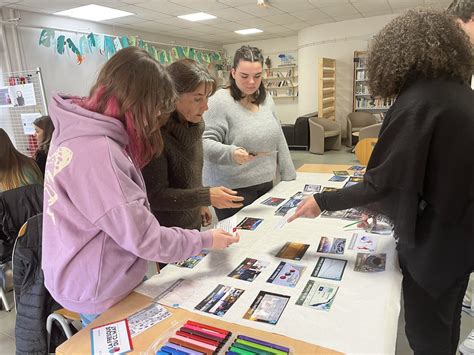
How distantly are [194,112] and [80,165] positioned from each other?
0.68 metres

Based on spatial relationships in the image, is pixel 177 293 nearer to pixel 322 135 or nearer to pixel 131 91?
pixel 131 91

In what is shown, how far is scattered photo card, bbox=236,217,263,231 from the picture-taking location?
1460 millimetres

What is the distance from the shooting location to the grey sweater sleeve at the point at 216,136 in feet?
5.55

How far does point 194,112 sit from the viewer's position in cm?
140

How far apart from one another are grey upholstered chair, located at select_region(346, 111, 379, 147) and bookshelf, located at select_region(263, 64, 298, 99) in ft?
7.51

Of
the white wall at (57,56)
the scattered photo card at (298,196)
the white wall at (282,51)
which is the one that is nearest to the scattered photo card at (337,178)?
the scattered photo card at (298,196)

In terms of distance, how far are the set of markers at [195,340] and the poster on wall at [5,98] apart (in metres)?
4.30

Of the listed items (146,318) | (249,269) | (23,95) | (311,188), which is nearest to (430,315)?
(249,269)

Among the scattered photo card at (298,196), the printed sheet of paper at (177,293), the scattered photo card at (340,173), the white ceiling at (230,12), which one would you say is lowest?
the printed sheet of paper at (177,293)

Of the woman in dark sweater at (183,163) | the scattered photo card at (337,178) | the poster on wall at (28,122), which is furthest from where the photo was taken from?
the poster on wall at (28,122)

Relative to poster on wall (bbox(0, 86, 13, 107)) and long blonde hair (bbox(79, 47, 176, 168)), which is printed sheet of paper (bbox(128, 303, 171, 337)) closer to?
long blonde hair (bbox(79, 47, 176, 168))

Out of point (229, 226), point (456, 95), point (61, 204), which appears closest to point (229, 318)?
point (61, 204)

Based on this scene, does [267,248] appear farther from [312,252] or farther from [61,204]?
[61,204]

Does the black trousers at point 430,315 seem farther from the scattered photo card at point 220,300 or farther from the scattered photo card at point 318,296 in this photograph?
the scattered photo card at point 220,300
